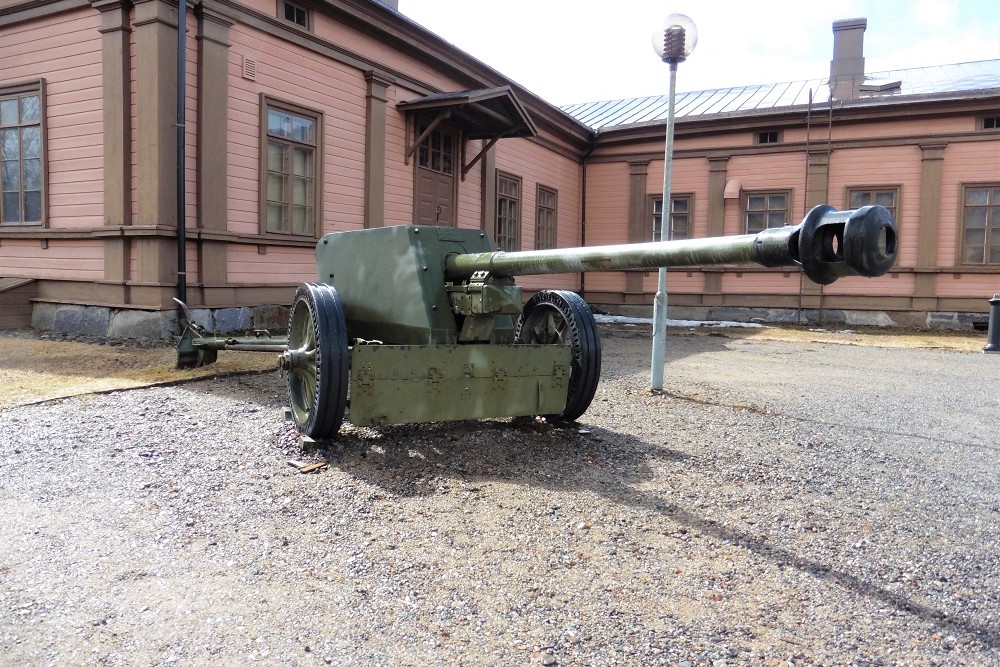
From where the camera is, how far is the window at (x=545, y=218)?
54.4 feet

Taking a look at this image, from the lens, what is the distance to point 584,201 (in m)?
18.6

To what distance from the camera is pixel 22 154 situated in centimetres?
919

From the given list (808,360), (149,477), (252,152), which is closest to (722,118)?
(808,360)

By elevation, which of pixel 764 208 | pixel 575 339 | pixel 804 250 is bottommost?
pixel 575 339

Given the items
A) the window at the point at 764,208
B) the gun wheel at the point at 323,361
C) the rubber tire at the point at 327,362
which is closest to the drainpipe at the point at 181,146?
the gun wheel at the point at 323,361

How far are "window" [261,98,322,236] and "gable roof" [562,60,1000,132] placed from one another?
958 centimetres

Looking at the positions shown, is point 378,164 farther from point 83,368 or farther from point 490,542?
point 490,542

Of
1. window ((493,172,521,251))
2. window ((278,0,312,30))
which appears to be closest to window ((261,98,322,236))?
window ((278,0,312,30))

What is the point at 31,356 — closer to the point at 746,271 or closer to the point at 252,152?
the point at 252,152

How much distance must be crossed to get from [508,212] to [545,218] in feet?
6.08

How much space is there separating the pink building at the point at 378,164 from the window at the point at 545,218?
0.22 feet

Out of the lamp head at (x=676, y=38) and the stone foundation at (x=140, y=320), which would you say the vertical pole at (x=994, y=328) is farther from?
the stone foundation at (x=140, y=320)

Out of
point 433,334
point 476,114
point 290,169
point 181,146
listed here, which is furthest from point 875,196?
point 433,334

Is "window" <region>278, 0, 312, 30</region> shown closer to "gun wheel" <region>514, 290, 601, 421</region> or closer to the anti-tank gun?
the anti-tank gun
